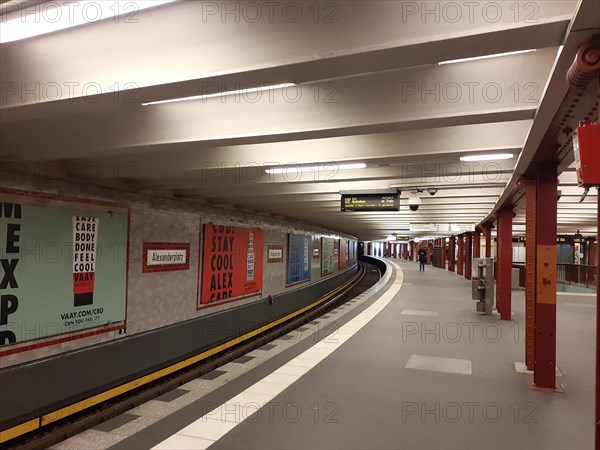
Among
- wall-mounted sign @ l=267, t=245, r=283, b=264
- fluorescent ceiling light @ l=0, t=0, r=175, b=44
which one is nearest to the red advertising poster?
wall-mounted sign @ l=267, t=245, r=283, b=264

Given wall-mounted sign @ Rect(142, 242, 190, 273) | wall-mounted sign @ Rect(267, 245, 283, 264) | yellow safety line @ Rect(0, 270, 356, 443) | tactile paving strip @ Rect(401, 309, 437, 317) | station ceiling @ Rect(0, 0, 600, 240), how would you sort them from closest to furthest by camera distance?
station ceiling @ Rect(0, 0, 600, 240) → yellow safety line @ Rect(0, 270, 356, 443) → wall-mounted sign @ Rect(142, 242, 190, 273) → tactile paving strip @ Rect(401, 309, 437, 317) → wall-mounted sign @ Rect(267, 245, 283, 264)

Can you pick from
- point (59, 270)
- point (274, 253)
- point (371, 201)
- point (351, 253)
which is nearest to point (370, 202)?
point (371, 201)

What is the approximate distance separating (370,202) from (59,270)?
5047 millimetres

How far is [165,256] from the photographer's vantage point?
24.6ft

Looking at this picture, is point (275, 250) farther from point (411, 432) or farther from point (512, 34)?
point (512, 34)

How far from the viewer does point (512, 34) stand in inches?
74.6

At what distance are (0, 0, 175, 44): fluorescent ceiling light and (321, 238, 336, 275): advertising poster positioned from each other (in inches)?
677

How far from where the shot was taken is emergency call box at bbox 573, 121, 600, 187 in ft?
6.11

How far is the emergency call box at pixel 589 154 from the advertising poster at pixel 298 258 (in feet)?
40.3

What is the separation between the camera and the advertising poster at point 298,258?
46.5 ft

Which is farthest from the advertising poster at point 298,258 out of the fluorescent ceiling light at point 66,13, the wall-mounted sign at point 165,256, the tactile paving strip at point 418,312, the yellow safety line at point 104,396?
the fluorescent ceiling light at point 66,13

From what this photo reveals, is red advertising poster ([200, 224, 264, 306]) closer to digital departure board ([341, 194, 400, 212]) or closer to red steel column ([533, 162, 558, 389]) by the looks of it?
digital departure board ([341, 194, 400, 212])

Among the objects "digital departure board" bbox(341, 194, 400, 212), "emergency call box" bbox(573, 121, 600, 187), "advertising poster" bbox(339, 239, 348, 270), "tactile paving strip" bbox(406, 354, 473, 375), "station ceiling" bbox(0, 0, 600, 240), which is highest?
"station ceiling" bbox(0, 0, 600, 240)

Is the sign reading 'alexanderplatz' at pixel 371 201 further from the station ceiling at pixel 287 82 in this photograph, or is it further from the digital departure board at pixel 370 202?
the station ceiling at pixel 287 82
